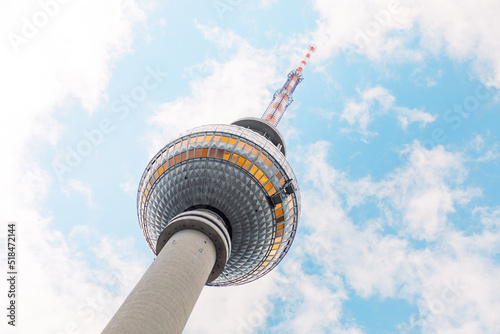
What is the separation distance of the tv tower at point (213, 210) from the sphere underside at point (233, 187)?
89 mm

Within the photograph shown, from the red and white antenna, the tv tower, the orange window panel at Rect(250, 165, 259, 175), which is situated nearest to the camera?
the tv tower

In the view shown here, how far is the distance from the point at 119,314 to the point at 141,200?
1624 centimetres

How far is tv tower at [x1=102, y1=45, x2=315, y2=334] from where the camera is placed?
24.7 meters

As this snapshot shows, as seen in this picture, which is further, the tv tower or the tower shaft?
the tv tower

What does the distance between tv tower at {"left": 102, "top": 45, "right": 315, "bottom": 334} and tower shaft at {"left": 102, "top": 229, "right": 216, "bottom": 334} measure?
7 centimetres

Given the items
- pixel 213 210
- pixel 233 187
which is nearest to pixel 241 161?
pixel 233 187

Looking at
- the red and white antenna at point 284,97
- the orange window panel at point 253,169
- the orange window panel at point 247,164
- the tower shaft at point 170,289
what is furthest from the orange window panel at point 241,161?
the red and white antenna at point 284,97

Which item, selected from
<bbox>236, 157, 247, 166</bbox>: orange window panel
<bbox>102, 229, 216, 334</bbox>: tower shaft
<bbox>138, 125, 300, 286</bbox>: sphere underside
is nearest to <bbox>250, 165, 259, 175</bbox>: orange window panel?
<bbox>138, 125, 300, 286</bbox>: sphere underside

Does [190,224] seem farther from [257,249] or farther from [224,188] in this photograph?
[257,249]

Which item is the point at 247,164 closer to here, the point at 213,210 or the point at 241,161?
the point at 241,161

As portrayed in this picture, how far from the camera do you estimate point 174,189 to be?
106 ft

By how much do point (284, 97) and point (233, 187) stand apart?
3031 centimetres

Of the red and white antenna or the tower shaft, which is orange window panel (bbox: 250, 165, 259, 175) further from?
the red and white antenna

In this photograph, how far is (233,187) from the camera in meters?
30.5
